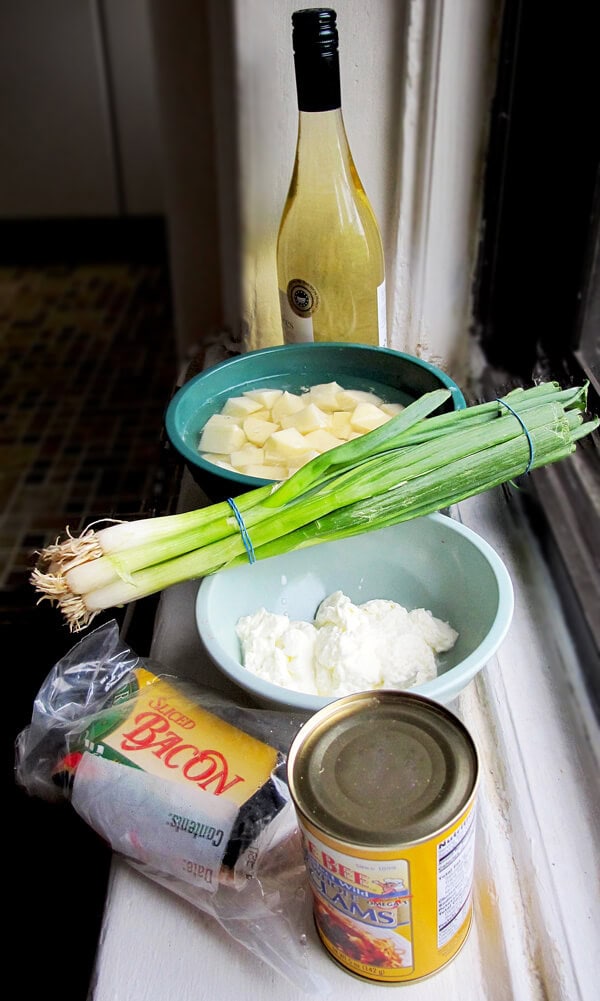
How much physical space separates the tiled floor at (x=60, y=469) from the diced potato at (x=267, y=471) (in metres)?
0.14

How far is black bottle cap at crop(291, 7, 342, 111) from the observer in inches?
25.5

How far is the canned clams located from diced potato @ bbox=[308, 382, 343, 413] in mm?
366

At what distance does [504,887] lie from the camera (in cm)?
53

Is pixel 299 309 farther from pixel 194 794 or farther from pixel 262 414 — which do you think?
pixel 194 794

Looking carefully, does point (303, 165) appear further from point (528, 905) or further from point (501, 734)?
point (528, 905)

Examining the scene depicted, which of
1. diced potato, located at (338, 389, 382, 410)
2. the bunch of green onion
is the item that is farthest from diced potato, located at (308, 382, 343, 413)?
the bunch of green onion

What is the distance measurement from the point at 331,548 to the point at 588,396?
25 cm

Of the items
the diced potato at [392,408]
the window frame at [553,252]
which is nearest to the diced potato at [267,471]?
the diced potato at [392,408]

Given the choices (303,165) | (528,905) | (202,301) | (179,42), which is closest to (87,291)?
(202,301)

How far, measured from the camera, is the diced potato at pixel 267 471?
2.33 ft

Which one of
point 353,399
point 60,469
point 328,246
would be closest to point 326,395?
point 353,399

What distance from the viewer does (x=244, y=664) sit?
23.4 inches

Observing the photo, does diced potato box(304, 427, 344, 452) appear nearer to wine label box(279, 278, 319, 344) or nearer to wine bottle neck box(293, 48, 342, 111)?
wine label box(279, 278, 319, 344)

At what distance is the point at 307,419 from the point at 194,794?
34 centimetres
